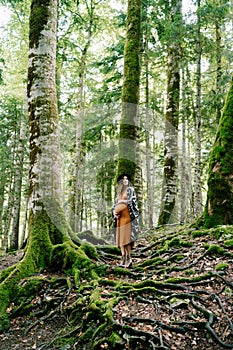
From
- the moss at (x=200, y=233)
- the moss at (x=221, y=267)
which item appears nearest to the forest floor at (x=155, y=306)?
the moss at (x=221, y=267)

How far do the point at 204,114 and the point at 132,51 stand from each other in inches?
184

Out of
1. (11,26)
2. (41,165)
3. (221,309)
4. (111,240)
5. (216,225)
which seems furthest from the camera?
(11,26)

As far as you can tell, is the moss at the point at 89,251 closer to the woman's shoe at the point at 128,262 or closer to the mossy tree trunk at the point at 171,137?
the woman's shoe at the point at 128,262

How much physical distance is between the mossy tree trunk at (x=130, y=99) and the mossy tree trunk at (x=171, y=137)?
54.5 inches

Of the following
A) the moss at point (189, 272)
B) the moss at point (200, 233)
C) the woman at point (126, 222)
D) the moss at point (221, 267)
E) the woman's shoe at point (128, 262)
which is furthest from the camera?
the woman at point (126, 222)

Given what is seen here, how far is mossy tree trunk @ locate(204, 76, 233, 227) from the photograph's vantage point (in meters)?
6.88

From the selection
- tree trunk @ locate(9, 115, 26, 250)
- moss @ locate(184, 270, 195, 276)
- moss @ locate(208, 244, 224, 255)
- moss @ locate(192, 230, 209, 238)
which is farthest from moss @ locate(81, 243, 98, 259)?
Result: tree trunk @ locate(9, 115, 26, 250)

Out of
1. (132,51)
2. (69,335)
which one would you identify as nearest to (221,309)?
(69,335)

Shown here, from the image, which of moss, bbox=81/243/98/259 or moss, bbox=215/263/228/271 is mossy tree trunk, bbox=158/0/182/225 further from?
moss, bbox=215/263/228/271

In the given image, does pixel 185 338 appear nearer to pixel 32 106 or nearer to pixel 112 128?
pixel 32 106

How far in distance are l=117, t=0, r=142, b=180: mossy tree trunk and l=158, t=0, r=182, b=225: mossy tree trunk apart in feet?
4.54

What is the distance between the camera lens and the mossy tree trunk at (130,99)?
9.73 meters

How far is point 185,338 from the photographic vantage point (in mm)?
4148

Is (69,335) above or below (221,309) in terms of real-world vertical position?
below
